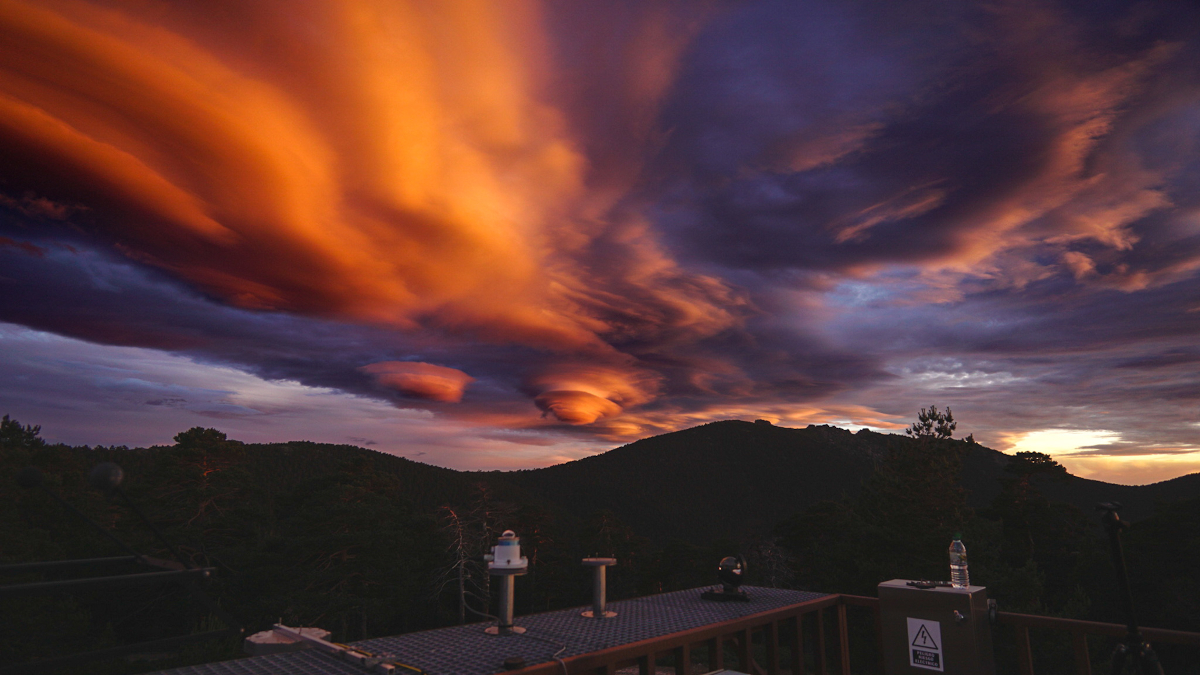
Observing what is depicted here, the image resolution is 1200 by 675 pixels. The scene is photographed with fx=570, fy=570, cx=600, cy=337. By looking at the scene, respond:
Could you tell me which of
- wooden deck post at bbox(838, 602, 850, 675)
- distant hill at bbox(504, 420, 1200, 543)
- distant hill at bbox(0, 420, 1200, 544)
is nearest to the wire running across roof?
wooden deck post at bbox(838, 602, 850, 675)

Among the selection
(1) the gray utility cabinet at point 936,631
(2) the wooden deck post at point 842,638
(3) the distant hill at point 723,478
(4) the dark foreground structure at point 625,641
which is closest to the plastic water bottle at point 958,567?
(1) the gray utility cabinet at point 936,631

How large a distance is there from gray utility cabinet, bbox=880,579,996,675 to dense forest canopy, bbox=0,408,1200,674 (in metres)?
14.7

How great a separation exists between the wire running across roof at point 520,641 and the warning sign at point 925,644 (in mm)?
732

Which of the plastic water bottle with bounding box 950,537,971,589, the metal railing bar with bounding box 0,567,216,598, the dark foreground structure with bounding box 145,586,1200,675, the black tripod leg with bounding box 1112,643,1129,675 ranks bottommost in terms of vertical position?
the dark foreground structure with bounding box 145,586,1200,675

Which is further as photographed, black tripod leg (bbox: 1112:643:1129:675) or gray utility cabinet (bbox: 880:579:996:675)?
gray utility cabinet (bbox: 880:579:996:675)

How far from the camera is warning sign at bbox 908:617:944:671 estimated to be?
12.5 feet

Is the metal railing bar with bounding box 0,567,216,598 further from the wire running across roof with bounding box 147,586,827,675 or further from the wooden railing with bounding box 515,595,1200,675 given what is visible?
the wooden railing with bounding box 515,595,1200,675

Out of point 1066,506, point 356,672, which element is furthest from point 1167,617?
point 356,672

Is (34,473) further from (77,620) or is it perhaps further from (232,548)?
(232,548)

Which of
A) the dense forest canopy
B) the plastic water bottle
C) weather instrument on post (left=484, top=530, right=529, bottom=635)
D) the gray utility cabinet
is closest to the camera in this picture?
weather instrument on post (left=484, top=530, right=529, bottom=635)

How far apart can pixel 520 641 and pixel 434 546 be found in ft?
97.2

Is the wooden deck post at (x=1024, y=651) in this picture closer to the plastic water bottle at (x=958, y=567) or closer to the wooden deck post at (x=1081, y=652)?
the wooden deck post at (x=1081, y=652)

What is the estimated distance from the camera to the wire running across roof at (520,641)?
7.87 ft

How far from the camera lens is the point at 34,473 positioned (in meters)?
2.06
